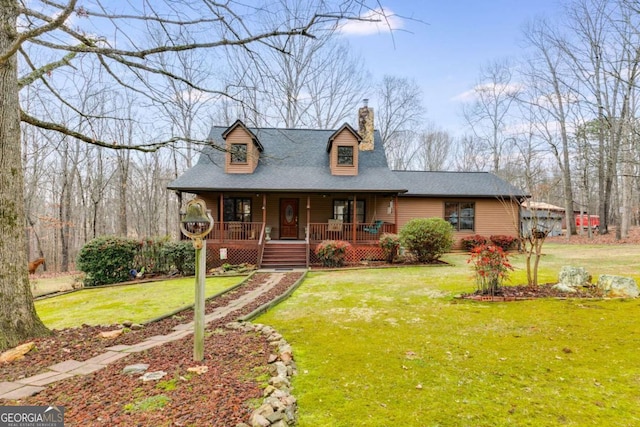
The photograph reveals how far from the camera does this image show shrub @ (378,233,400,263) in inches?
487

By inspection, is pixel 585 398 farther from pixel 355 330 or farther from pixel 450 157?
pixel 450 157

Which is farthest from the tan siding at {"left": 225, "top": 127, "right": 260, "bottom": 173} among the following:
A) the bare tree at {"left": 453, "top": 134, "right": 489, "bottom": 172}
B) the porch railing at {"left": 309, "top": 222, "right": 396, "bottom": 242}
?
the bare tree at {"left": 453, "top": 134, "right": 489, "bottom": 172}

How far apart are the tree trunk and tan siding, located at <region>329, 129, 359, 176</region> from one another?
463 inches

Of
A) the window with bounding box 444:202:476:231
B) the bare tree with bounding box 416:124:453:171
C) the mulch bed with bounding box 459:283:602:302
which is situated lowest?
the mulch bed with bounding box 459:283:602:302

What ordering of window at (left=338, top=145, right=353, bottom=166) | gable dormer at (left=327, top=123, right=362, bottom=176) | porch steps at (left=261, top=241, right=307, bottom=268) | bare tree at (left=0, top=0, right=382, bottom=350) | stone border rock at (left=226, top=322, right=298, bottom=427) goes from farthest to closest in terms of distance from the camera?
window at (left=338, top=145, right=353, bottom=166) < gable dormer at (left=327, top=123, right=362, bottom=176) < porch steps at (left=261, top=241, right=307, bottom=268) < bare tree at (left=0, top=0, right=382, bottom=350) < stone border rock at (left=226, top=322, right=298, bottom=427)

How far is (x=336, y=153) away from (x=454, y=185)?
290 inches

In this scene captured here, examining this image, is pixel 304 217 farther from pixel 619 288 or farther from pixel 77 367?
pixel 77 367

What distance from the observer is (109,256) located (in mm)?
10500

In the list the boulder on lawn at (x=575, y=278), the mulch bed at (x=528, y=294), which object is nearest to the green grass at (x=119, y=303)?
the mulch bed at (x=528, y=294)

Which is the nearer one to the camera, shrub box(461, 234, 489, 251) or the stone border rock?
the stone border rock

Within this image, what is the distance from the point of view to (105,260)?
10.4 metres

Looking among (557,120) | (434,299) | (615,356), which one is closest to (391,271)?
(434,299)

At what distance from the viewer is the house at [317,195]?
13133 mm

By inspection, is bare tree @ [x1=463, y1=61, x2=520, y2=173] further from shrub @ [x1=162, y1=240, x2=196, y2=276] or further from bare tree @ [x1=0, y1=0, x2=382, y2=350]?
bare tree @ [x1=0, y1=0, x2=382, y2=350]
